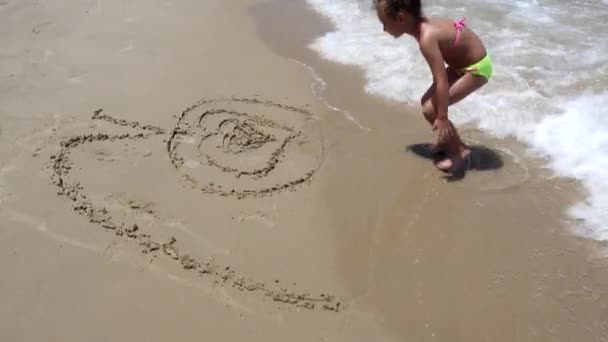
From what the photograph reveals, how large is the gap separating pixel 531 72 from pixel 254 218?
2810mm

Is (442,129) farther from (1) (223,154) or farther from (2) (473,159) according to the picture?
(1) (223,154)

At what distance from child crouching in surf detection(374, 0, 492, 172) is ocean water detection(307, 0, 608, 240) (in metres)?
0.54

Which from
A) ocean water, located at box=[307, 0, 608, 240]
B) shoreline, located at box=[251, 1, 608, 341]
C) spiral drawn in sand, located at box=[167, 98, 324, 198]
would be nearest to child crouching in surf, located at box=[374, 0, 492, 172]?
shoreline, located at box=[251, 1, 608, 341]

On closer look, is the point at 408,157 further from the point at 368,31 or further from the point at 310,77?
the point at 368,31

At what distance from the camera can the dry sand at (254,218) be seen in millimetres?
2604

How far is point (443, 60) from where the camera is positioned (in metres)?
3.44

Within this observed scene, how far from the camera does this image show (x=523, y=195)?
3373mm

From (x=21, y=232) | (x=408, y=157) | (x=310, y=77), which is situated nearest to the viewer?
(x=21, y=232)

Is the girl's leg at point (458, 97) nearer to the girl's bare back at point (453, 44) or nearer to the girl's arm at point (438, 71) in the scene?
the girl's bare back at point (453, 44)

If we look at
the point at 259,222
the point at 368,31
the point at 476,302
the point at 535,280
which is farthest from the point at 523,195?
the point at 368,31

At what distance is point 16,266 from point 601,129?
378 cm

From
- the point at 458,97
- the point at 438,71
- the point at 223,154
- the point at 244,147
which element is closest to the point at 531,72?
the point at 458,97

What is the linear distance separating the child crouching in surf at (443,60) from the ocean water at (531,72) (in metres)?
0.54

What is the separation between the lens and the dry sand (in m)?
2.60
